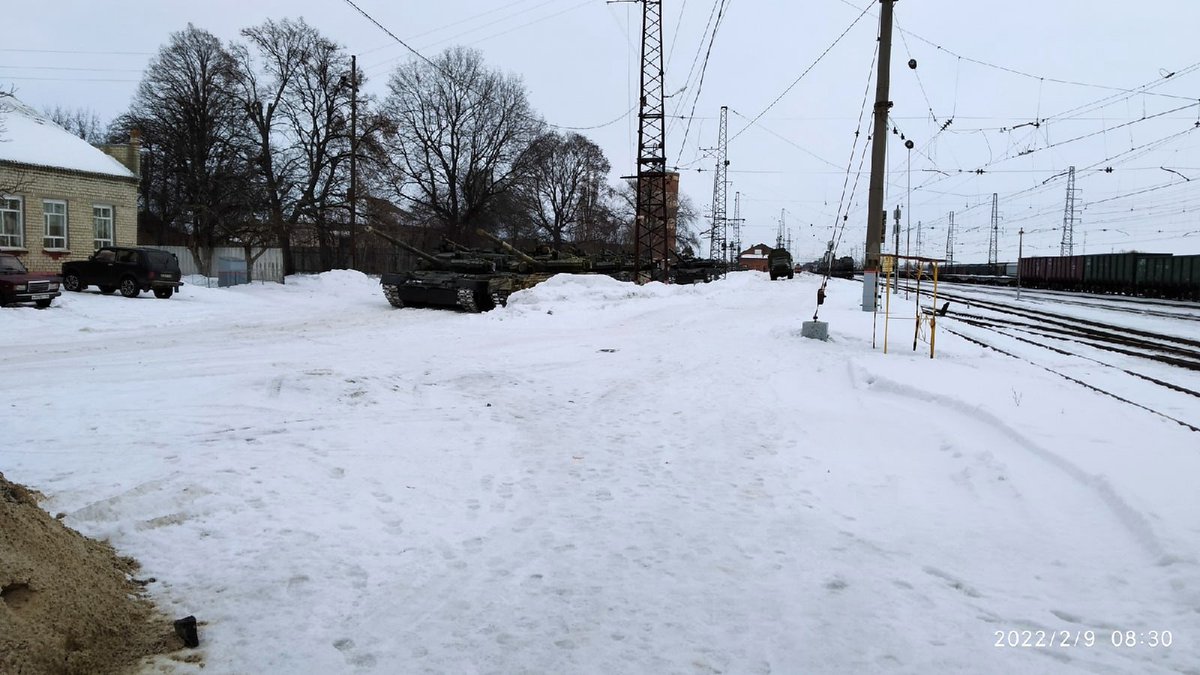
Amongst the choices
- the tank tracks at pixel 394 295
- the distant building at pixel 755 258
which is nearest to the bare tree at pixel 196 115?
the tank tracks at pixel 394 295

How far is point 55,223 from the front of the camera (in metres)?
28.2

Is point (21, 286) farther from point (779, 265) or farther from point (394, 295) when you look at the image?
point (779, 265)

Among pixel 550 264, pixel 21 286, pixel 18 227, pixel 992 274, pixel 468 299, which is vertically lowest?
pixel 468 299

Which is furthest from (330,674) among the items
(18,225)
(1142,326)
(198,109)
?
(198,109)

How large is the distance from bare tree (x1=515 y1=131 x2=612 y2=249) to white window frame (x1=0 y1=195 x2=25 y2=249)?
39900 mm

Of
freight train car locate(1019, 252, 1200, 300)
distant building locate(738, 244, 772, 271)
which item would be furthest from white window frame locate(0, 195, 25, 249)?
distant building locate(738, 244, 772, 271)

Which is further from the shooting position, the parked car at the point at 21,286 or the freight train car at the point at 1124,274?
the freight train car at the point at 1124,274

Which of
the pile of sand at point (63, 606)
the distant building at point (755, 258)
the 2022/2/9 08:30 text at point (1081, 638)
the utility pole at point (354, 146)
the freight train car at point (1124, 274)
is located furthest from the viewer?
the distant building at point (755, 258)

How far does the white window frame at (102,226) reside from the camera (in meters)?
29.7

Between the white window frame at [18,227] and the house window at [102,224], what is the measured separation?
283cm

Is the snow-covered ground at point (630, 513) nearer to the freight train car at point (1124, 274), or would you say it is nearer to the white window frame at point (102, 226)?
the white window frame at point (102, 226)

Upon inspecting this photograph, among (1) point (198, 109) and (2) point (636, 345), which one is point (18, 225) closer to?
(1) point (198, 109)

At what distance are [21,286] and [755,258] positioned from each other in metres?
98.4

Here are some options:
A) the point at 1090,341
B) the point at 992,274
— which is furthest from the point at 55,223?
the point at 992,274
